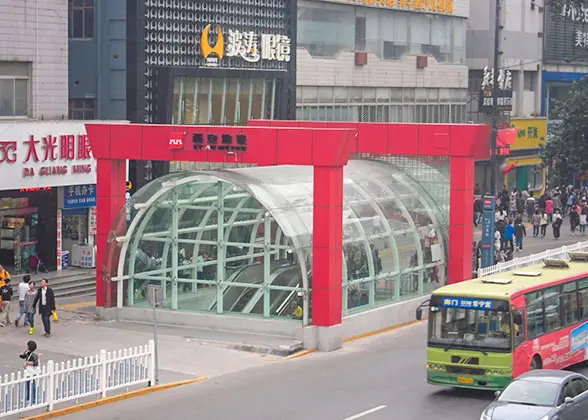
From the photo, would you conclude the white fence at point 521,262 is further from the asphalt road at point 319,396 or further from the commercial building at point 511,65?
the commercial building at point 511,65

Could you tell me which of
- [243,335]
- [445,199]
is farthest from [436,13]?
[243,335]

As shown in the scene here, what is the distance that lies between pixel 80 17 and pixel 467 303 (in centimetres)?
2135

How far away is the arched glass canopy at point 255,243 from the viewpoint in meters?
30.3

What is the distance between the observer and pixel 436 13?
6016cm

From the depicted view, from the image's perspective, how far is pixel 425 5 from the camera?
5919cm

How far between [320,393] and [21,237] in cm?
1616

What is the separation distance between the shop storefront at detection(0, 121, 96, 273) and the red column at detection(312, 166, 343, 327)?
10.3 meters

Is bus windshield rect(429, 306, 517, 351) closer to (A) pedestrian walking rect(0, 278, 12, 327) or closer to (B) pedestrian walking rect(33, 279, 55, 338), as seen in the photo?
(B) pedestrian walking rect(33, 279, 55, 338)

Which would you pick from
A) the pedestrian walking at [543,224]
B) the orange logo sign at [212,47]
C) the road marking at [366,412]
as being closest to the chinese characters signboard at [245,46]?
the orange logo sign at [212,47]

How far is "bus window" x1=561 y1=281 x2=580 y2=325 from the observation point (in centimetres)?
2561

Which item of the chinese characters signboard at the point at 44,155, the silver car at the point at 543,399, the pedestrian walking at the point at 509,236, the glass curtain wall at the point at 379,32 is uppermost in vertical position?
the glass curtain wall at the point at 379,32

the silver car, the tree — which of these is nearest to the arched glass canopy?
the silver car

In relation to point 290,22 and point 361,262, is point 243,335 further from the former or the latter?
point 290,22

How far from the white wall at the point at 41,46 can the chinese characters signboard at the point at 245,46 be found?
696cm
